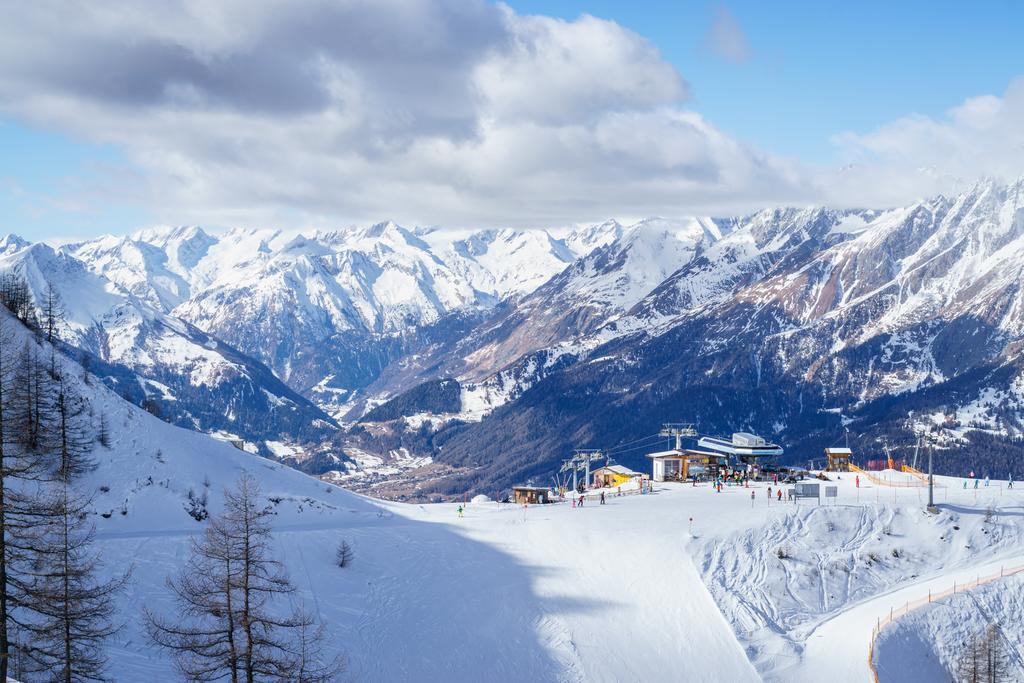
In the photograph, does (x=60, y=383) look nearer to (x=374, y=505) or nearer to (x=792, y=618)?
(x=374, y=505)

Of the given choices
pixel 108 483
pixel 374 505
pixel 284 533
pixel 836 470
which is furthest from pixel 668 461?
pixel 108 483

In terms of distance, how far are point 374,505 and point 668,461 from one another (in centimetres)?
4722

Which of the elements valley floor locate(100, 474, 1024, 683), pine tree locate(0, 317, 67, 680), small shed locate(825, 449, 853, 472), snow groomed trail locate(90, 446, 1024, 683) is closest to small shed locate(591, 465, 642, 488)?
valley floor locate(100, 474, 1024, 683)

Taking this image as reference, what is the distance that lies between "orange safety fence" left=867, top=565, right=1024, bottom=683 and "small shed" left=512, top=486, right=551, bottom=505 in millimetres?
47954

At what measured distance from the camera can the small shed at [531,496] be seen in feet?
412

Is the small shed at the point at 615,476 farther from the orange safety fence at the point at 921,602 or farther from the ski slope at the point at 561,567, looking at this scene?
the orange safety fence at the point at 921,602

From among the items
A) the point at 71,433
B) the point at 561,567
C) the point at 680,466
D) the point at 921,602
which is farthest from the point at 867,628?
the point at 71,433

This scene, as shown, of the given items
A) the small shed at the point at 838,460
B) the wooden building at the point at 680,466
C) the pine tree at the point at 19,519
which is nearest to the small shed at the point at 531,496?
the wooden building at the point at 680,466

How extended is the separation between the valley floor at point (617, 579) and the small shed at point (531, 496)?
7.90 meters

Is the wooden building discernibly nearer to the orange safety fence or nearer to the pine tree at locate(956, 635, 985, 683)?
the orange safety fence

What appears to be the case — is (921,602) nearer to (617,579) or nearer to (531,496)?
(617,579)

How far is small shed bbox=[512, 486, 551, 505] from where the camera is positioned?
412ft

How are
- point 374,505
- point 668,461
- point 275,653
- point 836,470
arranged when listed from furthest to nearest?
1. point 836,470
2. point 668,461
3. point 374,505
4. point 275,653

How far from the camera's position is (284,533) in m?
88.3
